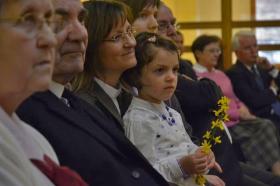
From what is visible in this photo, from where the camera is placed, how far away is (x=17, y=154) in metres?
1.11

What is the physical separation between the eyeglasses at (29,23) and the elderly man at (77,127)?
1.27 feet

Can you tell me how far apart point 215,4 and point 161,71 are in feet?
17.0

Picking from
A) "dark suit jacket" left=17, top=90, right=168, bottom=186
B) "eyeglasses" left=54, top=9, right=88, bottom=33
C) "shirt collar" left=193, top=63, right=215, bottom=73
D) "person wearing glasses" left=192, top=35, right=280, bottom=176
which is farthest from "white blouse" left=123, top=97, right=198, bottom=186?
"shirt collar" left=193, top=63, right=215, bottom=73

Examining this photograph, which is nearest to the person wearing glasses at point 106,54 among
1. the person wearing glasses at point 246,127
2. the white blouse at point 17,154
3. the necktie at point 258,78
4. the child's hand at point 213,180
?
the child's hand at point 213,180

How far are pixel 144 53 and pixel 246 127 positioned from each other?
97.9 inches

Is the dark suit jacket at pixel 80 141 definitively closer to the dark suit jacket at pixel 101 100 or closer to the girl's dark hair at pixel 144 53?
the dark suit jacket at pixel 101 100

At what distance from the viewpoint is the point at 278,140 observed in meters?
4.79

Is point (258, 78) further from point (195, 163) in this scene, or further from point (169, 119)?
A: point (195, 163)

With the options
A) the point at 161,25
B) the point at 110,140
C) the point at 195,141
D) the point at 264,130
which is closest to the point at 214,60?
the point at 264,130

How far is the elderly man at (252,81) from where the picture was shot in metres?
4.87

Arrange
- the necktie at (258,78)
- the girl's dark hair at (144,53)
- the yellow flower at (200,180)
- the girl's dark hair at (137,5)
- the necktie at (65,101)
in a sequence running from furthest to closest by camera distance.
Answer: the necktie at (258,78) → the girl's dark hair at (137,5) → the girl's dark hair at (144,53) → the yellow flower at (200,180) → the necktie at (65,101)

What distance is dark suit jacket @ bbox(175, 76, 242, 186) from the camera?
2.63 m

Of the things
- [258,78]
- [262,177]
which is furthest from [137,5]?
[258,78]

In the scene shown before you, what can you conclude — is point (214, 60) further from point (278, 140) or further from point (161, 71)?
point (161, 71)
